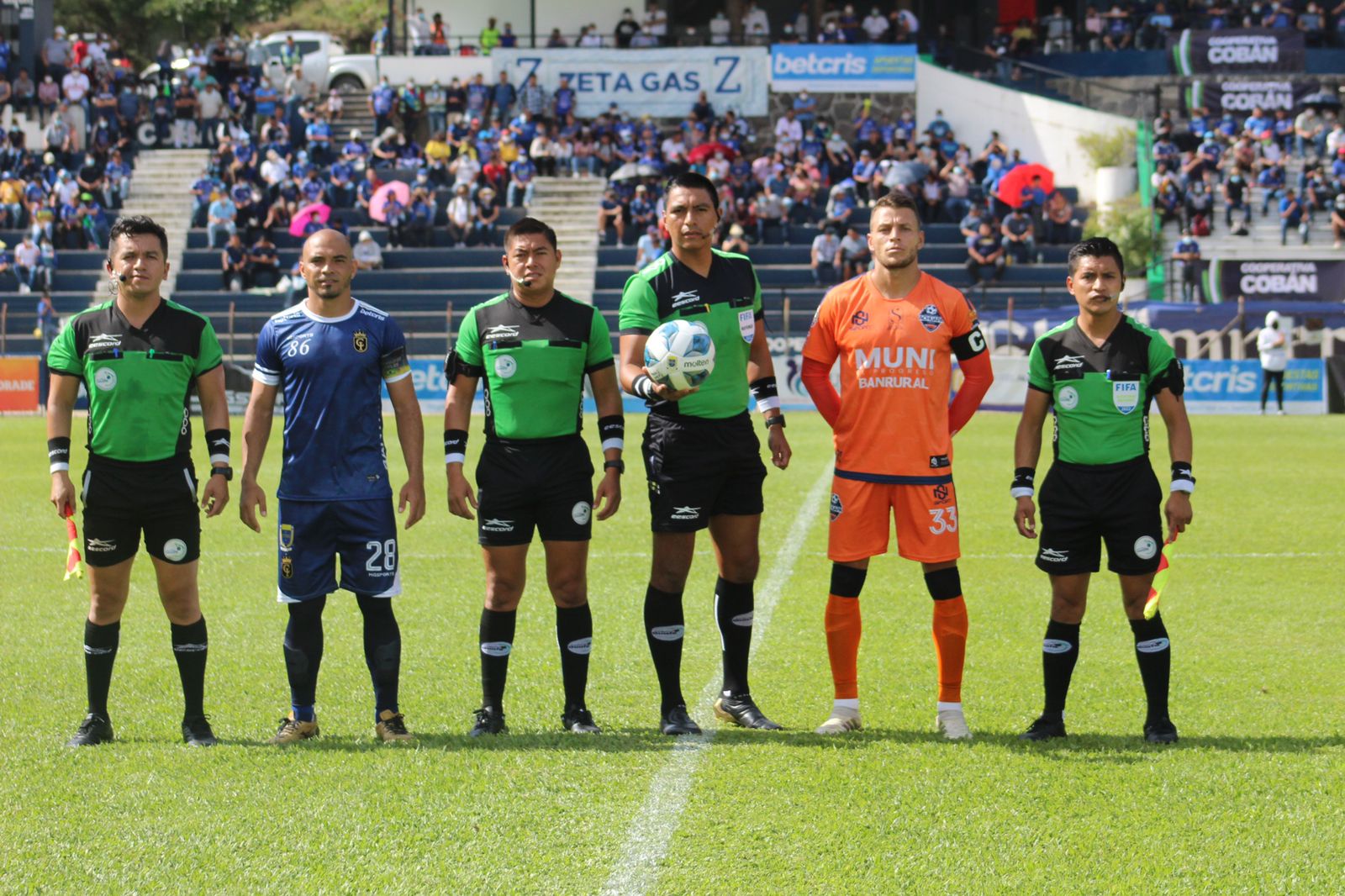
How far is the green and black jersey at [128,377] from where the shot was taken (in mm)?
5793

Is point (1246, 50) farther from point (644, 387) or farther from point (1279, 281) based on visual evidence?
point (644, 387)

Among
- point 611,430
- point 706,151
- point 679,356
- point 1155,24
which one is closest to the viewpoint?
point 679,356

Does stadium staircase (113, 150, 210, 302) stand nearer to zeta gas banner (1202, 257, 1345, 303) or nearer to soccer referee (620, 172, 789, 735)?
zeta gas banner (1202, 257, 1345, 303)

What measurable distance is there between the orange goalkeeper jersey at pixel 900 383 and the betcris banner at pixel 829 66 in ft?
108

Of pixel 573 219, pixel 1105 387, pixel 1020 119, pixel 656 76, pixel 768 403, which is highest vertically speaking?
pixel 656 76

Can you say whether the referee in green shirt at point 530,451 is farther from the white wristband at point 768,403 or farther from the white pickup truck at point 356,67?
the white pickup truck at point 356,67

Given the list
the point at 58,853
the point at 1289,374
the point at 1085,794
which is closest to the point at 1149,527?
the point at 1085,794

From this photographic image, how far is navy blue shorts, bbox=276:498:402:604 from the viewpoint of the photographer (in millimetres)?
5781

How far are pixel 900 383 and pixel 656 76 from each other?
110 feet

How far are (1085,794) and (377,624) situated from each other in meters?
2.71

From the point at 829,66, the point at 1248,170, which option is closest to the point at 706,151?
the point at 829,66

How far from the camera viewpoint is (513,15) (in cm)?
4153

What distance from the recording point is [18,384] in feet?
85.6

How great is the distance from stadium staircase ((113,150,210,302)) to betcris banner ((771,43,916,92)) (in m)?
→ 14.4
